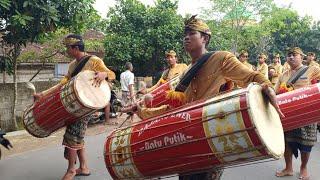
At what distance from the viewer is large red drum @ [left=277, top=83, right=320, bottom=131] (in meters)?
4.66

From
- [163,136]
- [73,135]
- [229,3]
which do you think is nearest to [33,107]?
[73,135]

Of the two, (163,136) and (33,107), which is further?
(33,107)

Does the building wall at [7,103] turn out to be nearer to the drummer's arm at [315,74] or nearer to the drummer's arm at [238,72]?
the drummer's arm at [315,74]

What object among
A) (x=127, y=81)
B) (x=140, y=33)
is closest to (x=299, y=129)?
(x=127, y=81)

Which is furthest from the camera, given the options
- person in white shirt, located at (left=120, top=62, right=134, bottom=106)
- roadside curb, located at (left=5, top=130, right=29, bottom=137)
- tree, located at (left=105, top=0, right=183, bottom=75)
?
tree, located at (left=105, top=0, right=183, bottom=75)

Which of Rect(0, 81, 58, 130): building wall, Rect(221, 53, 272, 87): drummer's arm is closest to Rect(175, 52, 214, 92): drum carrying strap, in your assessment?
Rect(221, 53, 272, 87): drummer's arm

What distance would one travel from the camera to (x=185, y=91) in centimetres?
308

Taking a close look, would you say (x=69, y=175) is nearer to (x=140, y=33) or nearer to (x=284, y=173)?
(x=284, y=173)

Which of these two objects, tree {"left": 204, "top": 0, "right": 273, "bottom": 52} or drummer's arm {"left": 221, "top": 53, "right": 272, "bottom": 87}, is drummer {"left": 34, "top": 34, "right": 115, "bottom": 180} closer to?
drummer's arm {"left": 221, "top": 53, "right": 272, "bottom": 87}

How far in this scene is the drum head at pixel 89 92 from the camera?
14.9ft

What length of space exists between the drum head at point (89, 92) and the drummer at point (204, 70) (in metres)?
1.63

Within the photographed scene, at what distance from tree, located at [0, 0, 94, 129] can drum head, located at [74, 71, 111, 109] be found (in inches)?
127

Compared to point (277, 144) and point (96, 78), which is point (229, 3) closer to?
point (96, 78)

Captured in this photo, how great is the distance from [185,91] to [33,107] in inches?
103
